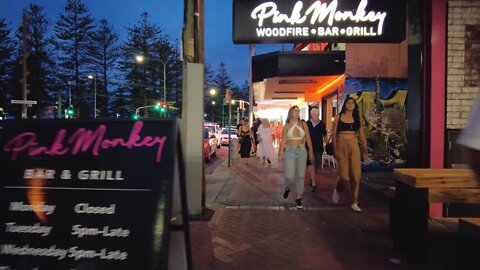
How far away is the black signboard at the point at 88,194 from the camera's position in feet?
9.45

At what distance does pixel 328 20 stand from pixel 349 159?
2.32 meters

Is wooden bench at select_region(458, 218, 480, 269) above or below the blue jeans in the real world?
below

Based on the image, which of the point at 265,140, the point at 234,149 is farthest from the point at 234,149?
the point at 265,140

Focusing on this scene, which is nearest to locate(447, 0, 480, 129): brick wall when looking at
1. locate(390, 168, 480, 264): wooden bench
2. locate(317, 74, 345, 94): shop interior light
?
locate(390, 168, 480, 264): wooden bench

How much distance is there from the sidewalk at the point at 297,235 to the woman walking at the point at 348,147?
531mm

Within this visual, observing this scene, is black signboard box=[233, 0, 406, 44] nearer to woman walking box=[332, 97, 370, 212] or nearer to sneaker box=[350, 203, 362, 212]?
woman walking box=[332, 97, 370, 212]

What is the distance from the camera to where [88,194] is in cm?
300

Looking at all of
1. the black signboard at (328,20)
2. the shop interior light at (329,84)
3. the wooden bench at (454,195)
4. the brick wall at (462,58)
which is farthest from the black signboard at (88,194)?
the shop interior light at (329,84)

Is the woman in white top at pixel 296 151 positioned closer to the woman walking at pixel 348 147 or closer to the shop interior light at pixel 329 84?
the woman walking at pixel 348 147

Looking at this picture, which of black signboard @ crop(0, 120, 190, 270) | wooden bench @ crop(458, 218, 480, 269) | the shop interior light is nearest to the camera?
black signboard @ crop(0, 120, 190, 270)

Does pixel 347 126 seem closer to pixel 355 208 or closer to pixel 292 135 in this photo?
pixel 292 135

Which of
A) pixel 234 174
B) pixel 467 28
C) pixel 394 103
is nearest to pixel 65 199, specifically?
pixel 467 28

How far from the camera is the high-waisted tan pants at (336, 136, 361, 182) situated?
276 inches

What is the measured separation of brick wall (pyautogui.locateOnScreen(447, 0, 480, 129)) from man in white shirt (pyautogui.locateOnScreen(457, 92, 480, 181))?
4.66 meters
